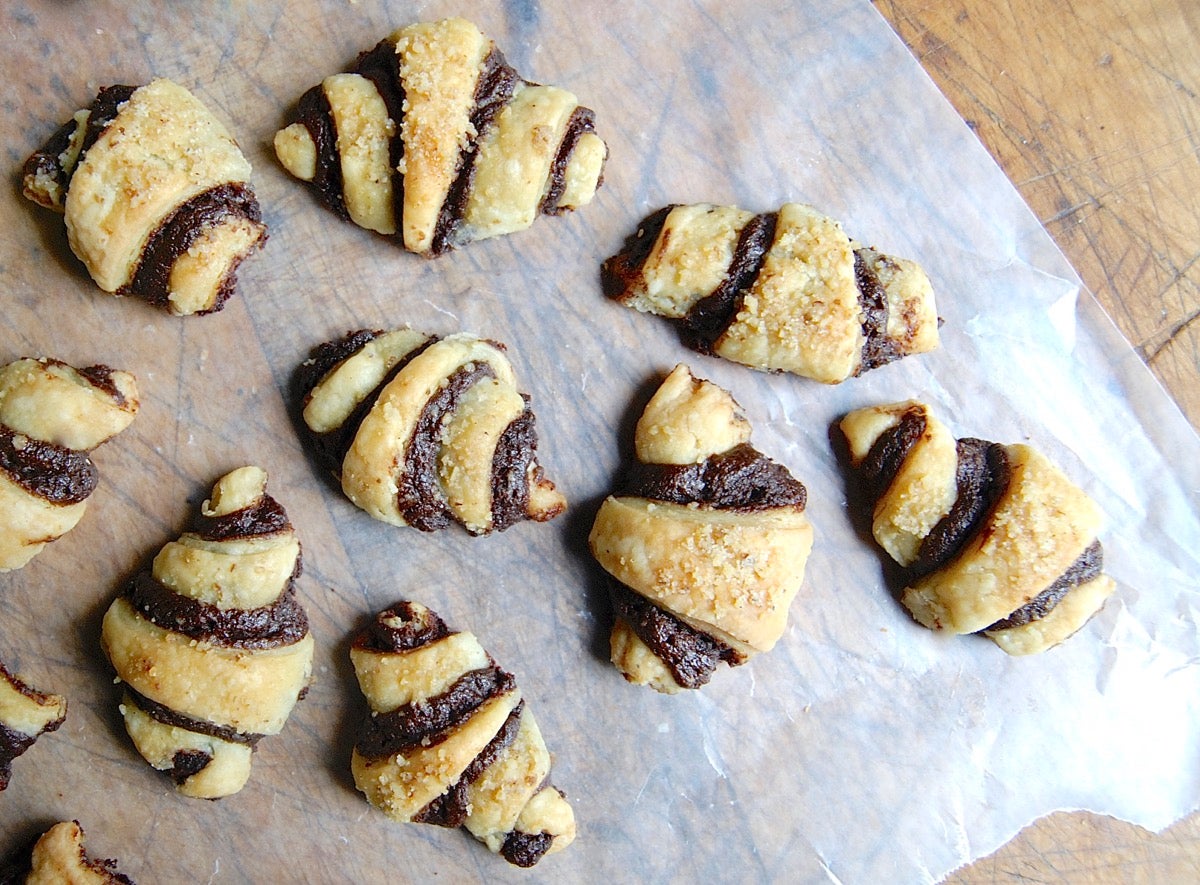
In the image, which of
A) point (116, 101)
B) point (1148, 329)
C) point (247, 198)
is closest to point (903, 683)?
point (1148, 329)

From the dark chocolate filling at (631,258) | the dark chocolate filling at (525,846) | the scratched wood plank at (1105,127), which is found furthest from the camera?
the scratched wood plank at (1105,127)

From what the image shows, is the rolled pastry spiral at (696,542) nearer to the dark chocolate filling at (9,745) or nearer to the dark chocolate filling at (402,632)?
the dark chocolate filling at (402,632)

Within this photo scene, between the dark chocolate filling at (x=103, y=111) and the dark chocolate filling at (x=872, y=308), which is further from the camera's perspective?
the dark chocolate filling at (x=872, y=308)

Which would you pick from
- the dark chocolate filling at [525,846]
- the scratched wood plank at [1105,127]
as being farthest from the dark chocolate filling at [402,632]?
the scratched wood plank at [1105,127]

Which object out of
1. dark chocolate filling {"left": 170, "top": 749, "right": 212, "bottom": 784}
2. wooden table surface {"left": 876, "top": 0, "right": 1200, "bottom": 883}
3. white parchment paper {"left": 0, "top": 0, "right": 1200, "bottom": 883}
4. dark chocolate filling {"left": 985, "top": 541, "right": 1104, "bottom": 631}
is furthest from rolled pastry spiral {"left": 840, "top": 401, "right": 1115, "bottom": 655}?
dark chocolate filling {"left": 170, "top": 749, "right": 212, "bottom": 784}

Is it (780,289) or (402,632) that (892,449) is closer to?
(780,289)

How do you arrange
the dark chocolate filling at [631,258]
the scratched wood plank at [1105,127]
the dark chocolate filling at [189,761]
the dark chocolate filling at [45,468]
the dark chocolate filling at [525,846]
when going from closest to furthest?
the dark chocolate filling at [45,468] → the dark chocolate filling at [189,761] → the dark chocolate filling at [525,846] → the dark chocolate filling at [631,258] → the scratched wood plank at [1105,127]

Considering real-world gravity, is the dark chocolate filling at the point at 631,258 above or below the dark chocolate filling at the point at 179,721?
above

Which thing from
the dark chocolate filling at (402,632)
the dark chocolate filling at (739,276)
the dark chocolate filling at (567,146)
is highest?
the dark chocolate filling at (567,146)

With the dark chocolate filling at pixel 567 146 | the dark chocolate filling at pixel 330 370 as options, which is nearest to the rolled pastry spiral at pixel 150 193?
the dark chocolate filling at pixel 330 370

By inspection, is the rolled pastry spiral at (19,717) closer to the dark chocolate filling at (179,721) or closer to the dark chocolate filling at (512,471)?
the dark chocolate filling at (179,721)
